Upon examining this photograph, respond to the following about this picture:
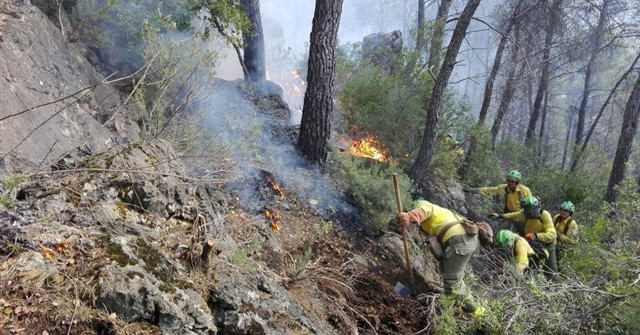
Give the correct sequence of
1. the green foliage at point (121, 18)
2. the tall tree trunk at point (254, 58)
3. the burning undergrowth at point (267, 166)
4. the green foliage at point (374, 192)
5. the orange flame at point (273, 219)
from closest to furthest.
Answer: the orange flame at point (273, 219)
the burning undergrowth at point (267, 166)
the green foliage at point (374, 192)
the green foliage at point (121, 18)
the tall tree trunk at point (254, 58)

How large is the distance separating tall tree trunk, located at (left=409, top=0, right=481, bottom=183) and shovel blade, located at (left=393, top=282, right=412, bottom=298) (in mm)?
3158

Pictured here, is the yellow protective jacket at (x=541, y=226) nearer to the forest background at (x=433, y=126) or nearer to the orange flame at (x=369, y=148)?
the forest background at (x=433, y=126)

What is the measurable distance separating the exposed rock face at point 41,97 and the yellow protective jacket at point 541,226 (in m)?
7.42

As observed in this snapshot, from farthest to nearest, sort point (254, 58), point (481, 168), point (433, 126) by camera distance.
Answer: point (254, 58), point (481, 168), point (433, 126)

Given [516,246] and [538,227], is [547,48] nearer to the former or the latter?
[538,227]

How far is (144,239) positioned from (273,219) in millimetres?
2761

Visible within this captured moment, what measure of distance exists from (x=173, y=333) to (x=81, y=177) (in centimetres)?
150

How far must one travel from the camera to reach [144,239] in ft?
9.20

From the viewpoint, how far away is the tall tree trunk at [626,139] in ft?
31.4

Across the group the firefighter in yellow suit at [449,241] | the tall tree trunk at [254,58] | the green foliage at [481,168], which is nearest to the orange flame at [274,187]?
the firefighter in yellow suit at [449,241]

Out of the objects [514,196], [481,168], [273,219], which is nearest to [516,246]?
[514,196]

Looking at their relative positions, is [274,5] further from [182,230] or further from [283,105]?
[182,230]

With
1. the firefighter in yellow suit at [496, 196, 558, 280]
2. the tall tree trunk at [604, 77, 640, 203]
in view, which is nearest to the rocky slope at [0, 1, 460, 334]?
the firefighter in yellow suit at [496, 196, 558, 280]

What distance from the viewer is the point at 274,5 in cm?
4859
